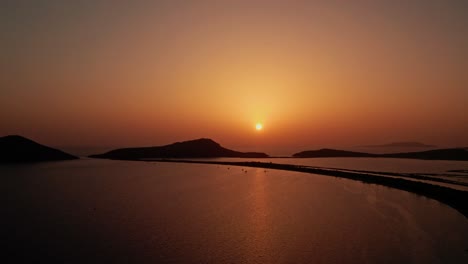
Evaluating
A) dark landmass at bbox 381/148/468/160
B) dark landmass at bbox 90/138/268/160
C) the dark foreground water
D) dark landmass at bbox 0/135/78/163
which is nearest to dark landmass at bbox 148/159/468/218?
the dark foreground water

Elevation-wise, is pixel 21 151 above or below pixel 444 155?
below

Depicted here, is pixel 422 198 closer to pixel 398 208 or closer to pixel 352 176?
pixel 398 208

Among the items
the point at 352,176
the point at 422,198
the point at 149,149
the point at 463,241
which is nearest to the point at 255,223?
the point at 463,241

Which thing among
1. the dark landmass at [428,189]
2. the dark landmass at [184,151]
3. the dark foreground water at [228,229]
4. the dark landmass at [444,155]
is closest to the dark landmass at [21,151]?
the dark landmass at [184,151]

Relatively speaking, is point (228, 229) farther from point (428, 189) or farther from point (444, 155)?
point (444, 155)

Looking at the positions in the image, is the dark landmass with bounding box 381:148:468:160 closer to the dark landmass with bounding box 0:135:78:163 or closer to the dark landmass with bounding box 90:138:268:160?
the dark landmass with bounding box 90:138:268:160

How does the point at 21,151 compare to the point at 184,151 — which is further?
the point at 184,151

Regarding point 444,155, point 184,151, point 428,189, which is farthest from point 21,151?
point 444,155
